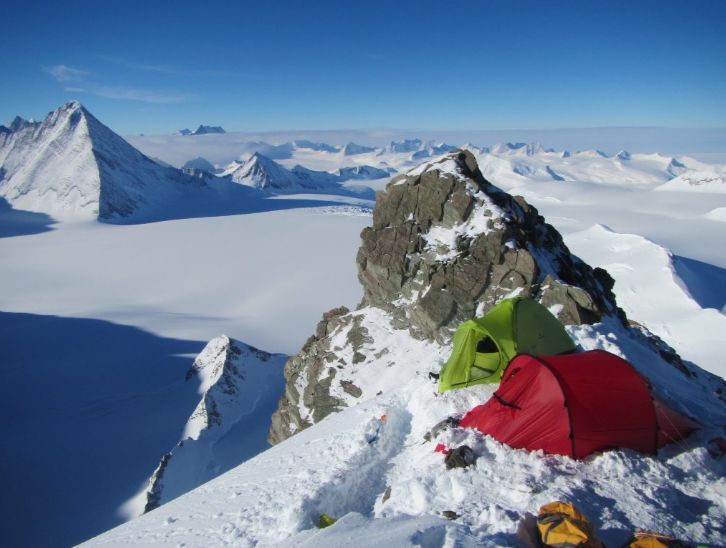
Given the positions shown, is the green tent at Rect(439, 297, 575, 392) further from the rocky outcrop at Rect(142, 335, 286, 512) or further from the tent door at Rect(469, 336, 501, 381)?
the rocky outcrop at Rect(142, 335, 286, 512)

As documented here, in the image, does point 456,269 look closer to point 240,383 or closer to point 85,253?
point 240,383

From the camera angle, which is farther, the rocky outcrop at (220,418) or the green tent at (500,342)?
the rocky outcrop at (220,418)

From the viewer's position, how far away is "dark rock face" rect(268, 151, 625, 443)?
703 inches

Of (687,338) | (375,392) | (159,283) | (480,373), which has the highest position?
(480,373)

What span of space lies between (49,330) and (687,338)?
5573cm

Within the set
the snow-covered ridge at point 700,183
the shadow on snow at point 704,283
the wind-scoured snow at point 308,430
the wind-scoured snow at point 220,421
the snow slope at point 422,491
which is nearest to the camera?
the snow slope at point 422,491

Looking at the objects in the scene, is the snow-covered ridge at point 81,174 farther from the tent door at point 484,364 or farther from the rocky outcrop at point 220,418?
the tent door at point 484,364

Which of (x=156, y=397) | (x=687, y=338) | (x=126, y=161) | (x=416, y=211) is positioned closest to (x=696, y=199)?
(x=687, y=338)

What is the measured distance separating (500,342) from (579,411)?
324 centimetres

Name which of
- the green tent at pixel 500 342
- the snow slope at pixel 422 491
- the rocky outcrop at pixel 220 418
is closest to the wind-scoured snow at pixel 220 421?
the rocky outcrop at pixel 220 418

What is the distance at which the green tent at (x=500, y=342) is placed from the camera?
9375mm

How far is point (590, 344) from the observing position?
10828 millimetres

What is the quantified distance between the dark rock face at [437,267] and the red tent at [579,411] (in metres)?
8.51

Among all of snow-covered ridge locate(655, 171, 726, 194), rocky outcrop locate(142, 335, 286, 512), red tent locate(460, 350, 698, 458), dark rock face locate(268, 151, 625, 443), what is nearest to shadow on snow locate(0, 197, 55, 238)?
rocky outcrop locate(142, 335, 286, 512)
